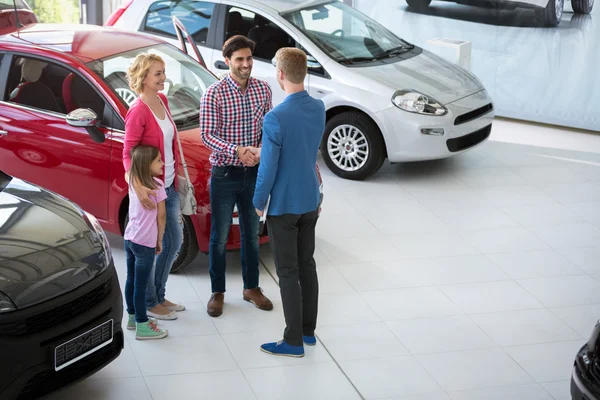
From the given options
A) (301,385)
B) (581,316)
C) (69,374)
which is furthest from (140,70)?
(581,316)

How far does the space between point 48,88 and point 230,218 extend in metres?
1.83

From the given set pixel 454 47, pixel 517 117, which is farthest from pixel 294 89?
pixel 517 117

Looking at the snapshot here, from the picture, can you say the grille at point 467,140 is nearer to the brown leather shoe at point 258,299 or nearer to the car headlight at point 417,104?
the car headlight at point 417,104

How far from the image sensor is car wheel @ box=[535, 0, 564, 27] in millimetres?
10539

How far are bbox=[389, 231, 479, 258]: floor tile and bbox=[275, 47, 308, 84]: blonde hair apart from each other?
2370 millimetres

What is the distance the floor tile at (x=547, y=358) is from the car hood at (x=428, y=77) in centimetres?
332

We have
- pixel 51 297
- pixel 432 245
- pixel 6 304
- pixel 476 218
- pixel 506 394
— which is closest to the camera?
pixel 6 304

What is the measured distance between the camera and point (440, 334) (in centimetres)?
562

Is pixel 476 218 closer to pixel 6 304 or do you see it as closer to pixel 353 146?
pixel 353 146

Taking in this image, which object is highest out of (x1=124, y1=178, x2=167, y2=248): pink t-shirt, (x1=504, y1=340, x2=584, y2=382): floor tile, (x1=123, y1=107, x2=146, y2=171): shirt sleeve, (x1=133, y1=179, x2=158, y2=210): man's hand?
(x1=123, y1=107, x2=146, y2=171): shirt sleeve

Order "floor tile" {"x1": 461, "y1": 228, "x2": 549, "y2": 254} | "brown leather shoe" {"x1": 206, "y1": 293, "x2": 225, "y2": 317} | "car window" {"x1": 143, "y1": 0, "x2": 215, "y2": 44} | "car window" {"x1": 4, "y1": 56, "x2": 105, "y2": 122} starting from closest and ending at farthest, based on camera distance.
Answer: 1. "brown leather shoe" {"x1": 206, "y1": 293, "x2": 225, "y2": 317}
2. "car window" {"x1": 4, "y1": 56, "x2": 105, "y2": 122}
3. "floor tile" {"x1": 461, "y1": 228, "x2": 549, "y2": 254}
4. "car window" {"x1": 143, "y1": 0, "x2": 215, "y2": 44}

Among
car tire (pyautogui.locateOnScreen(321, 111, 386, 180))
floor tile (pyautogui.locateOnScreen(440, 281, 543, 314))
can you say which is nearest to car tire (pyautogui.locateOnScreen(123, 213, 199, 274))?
floor tile (pyautogui.locateOnScreen(440, 281, 543, 314))

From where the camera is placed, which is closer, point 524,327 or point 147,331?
point 147,331

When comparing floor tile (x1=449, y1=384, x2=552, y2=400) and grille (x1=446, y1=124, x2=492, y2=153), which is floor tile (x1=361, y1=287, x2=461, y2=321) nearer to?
floor tile (x1=449, y1=384, x2=552, y2=400)
